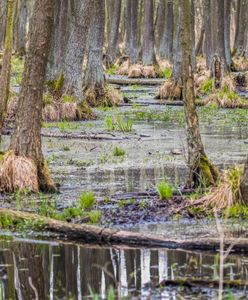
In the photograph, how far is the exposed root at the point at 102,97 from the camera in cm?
2533

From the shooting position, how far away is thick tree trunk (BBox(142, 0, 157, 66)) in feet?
136

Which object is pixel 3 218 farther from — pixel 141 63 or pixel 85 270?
pixel 141 63

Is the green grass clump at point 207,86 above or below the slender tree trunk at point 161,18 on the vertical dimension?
below

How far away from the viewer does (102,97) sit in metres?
25.8

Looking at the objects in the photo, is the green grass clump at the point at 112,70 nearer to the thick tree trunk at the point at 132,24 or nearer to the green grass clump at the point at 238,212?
the thick tree trunk at the point at 132,24

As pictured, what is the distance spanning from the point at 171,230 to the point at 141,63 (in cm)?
3431

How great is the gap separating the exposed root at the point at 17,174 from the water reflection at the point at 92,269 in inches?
113

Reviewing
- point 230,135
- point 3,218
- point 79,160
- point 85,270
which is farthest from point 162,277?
point 230,135

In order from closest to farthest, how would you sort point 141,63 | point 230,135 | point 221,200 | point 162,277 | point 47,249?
point 162,277, point 47,249, point 221,200, point 230,135, point 141,63

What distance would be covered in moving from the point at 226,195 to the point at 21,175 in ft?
9.32

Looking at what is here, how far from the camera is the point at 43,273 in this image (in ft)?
23.5

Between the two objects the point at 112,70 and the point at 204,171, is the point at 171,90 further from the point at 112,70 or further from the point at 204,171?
the point at 204,171

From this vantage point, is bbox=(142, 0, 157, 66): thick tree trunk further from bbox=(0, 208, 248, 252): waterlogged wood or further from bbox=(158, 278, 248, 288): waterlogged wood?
bbox=(158, 278, 248, 288): waterlogged wood

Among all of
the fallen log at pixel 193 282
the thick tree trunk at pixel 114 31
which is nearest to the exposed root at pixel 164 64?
the thick tree trunk at pixel 114 31
